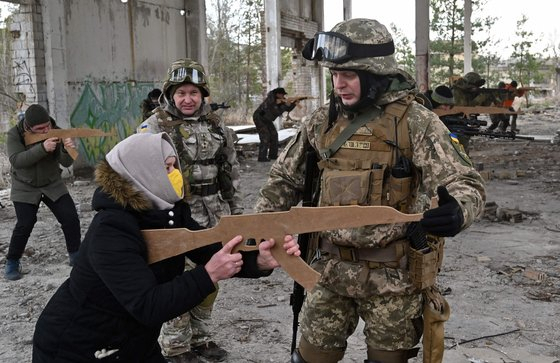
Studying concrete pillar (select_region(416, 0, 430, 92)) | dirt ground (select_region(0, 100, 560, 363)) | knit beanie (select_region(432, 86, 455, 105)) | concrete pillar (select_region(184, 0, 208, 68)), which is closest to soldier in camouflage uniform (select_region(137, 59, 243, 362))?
dirt ground (select_region(0, 100, 560, 363))

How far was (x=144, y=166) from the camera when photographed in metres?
2.00

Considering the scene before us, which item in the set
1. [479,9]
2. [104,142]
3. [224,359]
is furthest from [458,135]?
[479,9]

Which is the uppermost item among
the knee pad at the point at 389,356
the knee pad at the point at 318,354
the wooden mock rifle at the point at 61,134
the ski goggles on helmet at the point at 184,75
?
the ski goggles on helmet at the point at 184,75

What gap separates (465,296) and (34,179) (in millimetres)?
3819

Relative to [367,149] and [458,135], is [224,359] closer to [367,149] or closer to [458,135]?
[367,149]

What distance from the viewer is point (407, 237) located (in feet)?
8.04

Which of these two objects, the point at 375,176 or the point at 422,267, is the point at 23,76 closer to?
the point at 375,176

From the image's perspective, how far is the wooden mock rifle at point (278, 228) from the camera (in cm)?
189

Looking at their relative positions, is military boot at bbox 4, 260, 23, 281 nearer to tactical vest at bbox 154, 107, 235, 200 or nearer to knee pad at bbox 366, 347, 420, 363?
tactical vest at bbox 154, 107, 235, 200

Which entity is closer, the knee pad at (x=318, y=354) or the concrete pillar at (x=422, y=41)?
the knee pad at (x=318, y=354)

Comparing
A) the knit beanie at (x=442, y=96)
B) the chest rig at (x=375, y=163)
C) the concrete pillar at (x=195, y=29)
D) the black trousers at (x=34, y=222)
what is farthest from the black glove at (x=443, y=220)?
the concrete pillar at (x=195, y=29)

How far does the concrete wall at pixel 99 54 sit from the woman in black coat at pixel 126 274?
9.17m

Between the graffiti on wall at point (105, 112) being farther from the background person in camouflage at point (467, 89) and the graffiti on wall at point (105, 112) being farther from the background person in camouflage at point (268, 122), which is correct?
the background person in camouflage at point (467, 89)

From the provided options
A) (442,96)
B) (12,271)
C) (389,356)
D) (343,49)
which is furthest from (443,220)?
(442,96)
